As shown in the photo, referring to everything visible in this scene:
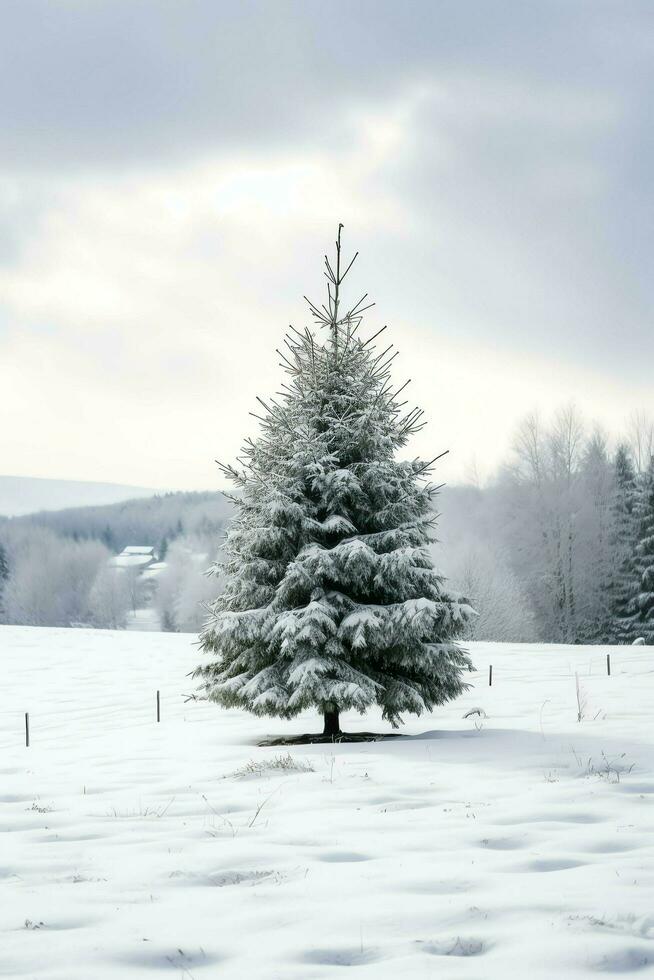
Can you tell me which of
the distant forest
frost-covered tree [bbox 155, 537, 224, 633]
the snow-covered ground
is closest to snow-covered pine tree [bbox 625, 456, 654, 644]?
frost-covered tree [bbox 155, 537, 224, 633]

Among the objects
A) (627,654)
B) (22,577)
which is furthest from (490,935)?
(22,577)

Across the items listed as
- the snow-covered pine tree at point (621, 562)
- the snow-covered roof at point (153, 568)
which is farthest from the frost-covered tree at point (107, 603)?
the snow-covered pine tree at point (621, 562)

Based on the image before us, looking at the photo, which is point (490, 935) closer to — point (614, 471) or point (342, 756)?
point (342, 756)

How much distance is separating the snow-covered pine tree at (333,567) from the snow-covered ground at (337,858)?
825mm

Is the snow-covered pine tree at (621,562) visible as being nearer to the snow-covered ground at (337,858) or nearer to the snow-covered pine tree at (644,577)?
the snow-covered pine tree at (644,577)

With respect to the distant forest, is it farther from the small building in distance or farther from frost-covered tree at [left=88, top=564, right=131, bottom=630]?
frost-covered tree at [left=88, top=564, right=131, bottom=630]

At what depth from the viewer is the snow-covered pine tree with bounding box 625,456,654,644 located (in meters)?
46.7

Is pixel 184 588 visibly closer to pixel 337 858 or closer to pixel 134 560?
pixel 134 560

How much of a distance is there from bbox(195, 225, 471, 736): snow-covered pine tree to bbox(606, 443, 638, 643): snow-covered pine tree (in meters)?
39.3

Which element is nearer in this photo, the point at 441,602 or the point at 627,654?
the point at 441,602

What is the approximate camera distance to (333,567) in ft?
36.1

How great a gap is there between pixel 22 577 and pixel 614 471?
7632cm

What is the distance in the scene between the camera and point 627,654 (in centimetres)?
2736

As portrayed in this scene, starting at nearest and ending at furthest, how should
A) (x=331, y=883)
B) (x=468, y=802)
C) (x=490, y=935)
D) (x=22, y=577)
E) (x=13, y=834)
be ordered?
(x=490, y=935) < (x=331, y=883) < (x=13, y=834) < (x=468, y=802) < (x=22, y=577)
